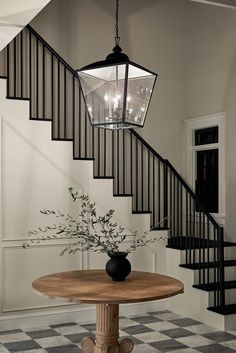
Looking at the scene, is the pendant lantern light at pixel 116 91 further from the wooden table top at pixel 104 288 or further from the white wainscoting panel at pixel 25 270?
the white wainscoting panel at pixel 25 270

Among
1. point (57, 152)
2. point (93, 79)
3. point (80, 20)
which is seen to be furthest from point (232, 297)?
point (80, 20)

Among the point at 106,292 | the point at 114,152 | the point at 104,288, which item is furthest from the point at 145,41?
the point at 106,292

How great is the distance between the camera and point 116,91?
3420 millimetres

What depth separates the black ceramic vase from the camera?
388 cm

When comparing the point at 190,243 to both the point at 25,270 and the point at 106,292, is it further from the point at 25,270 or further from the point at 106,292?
the point at 106,292

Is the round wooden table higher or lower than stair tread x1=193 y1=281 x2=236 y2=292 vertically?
higher

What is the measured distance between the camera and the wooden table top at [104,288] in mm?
3340

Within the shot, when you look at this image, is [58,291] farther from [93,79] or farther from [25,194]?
[25,194]

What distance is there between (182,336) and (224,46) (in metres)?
4.00

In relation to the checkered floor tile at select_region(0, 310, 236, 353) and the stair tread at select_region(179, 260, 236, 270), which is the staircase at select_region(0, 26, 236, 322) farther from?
the checkered floor tile at select_region(0, 310, 236, 353)

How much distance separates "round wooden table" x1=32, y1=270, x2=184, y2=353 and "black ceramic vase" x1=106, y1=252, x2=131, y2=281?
56mm

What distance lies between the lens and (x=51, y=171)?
5887 millimetres

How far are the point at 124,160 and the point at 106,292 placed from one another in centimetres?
383

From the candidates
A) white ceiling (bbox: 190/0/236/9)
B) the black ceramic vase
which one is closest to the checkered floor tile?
the black ceramic vase
